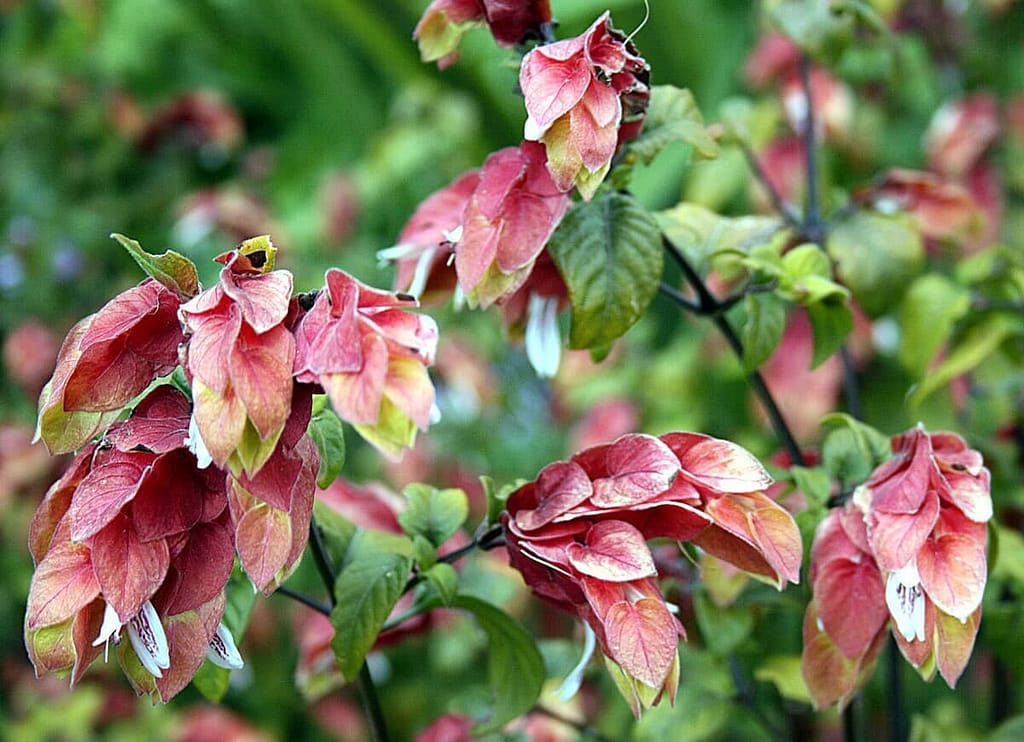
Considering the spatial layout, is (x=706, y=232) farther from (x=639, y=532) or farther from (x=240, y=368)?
(x=240, y=368)

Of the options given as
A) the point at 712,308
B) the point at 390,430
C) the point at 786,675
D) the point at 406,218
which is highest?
the point at 390,430

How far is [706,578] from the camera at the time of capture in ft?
2.11

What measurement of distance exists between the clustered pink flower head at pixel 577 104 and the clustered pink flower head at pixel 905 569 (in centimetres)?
21

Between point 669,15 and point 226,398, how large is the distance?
2.06m

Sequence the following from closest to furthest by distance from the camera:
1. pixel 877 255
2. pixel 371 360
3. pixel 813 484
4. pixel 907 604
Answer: pixel 371 360, pixel 907 604, pixel 813 484, pixel 877 255

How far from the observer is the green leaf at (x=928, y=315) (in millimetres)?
845

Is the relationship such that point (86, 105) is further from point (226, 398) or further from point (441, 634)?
point (226, 398)

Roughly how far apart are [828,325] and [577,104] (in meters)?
0.25

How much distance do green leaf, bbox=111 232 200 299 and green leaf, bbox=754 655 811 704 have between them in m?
0.43

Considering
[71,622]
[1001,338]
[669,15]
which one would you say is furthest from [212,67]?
[71,622]

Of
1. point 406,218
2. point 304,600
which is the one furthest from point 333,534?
point 406,218

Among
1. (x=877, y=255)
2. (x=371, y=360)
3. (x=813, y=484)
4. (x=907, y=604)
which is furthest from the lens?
(x=877, y=255)

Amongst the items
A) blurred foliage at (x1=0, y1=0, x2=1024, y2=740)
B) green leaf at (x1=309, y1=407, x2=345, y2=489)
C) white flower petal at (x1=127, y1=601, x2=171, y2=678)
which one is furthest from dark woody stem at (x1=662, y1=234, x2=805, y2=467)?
white flower petal at (x1=127, y1=601, x2=171, y2=678)

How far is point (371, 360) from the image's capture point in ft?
1.39
